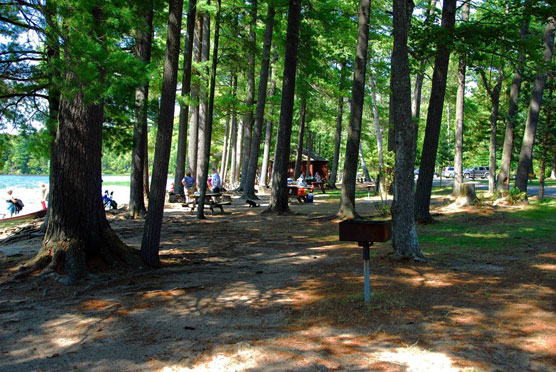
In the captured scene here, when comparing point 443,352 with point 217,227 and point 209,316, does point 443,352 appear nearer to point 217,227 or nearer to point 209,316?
point 209,316

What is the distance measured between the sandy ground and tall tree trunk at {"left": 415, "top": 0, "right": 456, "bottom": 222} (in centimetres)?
486

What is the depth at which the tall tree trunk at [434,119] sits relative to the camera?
41.6 feet

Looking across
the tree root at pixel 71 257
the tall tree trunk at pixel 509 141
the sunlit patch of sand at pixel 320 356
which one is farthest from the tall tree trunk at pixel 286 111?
the sunlit patch of sand at pixel 320 356

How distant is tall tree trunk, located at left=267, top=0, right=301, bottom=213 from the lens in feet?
52.6

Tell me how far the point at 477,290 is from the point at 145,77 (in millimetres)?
5427

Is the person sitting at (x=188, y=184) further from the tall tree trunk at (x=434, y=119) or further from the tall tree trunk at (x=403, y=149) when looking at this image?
the tall tree trunk at (x=403, y=149)

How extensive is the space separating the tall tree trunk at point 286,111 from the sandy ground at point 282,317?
7.32 m

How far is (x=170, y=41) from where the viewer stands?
320 inches

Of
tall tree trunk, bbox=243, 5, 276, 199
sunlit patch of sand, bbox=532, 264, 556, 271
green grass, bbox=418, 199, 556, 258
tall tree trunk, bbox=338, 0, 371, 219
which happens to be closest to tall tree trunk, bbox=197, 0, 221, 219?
tall tree trunk, bbox=338, 0, 371, 219

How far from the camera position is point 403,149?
330 inches

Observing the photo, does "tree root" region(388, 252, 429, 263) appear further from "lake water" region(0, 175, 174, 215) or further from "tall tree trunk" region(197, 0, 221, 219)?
"lake water" region(0, 175, 174, 215)

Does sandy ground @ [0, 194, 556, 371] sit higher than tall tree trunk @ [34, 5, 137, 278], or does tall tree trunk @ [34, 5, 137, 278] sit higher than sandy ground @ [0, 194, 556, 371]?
tall tree trunk @ [34, 5, 137, 278]

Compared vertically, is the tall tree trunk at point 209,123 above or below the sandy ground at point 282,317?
above

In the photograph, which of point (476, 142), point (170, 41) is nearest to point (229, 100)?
point (170, 41)
